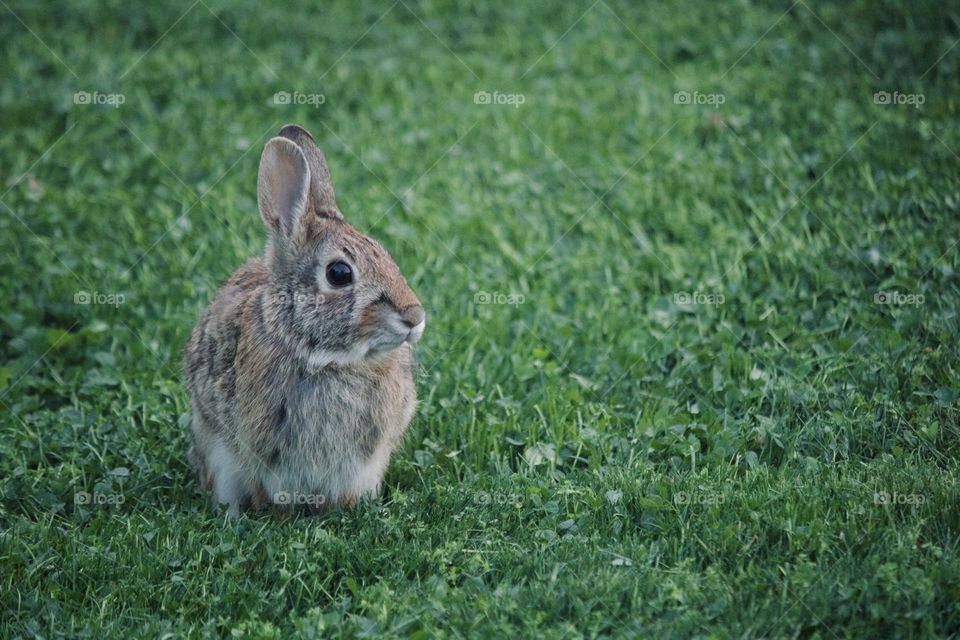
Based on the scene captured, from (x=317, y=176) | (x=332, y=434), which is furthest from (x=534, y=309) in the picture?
(x=332, y=434)

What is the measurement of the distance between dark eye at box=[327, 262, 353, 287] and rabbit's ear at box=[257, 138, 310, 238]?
0.28 meters

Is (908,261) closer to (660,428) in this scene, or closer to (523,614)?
(660,428)

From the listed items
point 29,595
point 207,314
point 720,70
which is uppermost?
point 720,70

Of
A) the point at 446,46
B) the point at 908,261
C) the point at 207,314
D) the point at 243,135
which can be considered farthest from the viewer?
the point at 446,46

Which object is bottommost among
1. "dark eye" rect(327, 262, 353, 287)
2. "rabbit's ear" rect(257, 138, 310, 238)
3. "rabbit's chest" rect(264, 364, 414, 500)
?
"rabbit's chest" rect(264, 364, 414, 500)

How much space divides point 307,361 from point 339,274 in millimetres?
381

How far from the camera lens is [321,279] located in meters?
4.28

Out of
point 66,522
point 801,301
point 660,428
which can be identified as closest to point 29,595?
point 66,522

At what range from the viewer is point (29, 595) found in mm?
4012

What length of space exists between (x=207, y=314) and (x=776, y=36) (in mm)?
5600

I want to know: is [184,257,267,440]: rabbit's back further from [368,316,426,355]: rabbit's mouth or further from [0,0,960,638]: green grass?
[368,316,426,355]: rabbit's mouth

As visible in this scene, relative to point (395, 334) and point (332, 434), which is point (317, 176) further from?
point (332, 434)

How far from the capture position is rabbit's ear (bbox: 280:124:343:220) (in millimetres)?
4543

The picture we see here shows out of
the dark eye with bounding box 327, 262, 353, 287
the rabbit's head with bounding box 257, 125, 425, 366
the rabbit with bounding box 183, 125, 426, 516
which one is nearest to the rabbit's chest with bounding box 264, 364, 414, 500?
the rabbit with bounding box 183, 125, 426, 516
